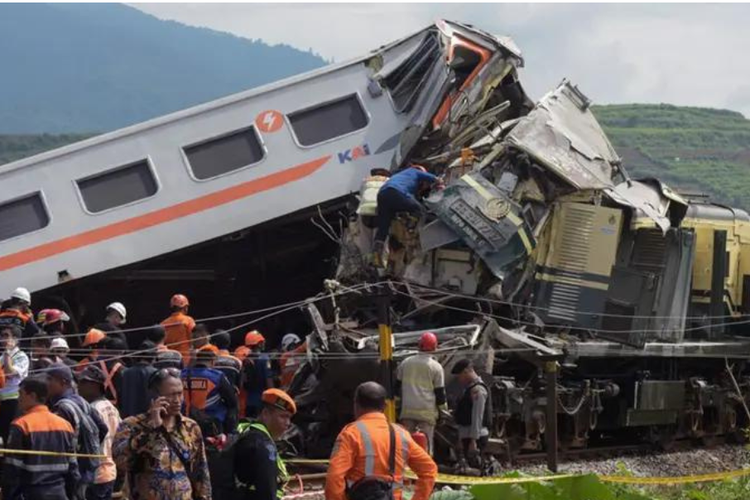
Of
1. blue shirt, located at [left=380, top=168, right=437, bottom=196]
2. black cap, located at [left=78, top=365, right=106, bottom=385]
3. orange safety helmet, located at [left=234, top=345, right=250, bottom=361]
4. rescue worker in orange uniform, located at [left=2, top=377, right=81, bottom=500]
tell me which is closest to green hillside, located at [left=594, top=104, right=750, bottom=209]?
blue shirt, located at [left=380, top=168, right=437, bottom=196]

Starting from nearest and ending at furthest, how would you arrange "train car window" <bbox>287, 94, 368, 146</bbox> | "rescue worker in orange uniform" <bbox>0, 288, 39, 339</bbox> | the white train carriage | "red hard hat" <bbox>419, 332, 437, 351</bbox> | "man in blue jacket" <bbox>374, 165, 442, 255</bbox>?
"rescue worker in orange uniform" <bbox>0, 288, 39, 339</bbox> < "red hard hat" <bbox>419, 332, 437, 351</bbox> < "man in blue jacket" <bbox>374, 165, 442, 255</bbox> < the white train carriage < "train car window" <bbox>287, 94, 368, 146</bbox>

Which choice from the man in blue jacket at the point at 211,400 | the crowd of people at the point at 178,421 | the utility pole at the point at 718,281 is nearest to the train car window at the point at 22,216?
Answer: the crowd of people at the point at 178,421

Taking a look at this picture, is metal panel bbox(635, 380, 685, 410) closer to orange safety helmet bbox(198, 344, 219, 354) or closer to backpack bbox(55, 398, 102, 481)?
orange safety helmet bbox(198, 344, 219, 354)

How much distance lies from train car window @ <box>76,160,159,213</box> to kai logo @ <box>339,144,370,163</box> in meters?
2.15

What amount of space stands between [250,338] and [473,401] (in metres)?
2.40

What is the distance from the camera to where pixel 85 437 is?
322 inches

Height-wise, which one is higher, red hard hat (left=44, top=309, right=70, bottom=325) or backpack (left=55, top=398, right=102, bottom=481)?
red hard hat (left=44, top=309, right=70, bottom=325)

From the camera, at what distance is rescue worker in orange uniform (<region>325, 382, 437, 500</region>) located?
21.3 feet

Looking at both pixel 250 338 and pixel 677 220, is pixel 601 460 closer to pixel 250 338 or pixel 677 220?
pixel 677 220

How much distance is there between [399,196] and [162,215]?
2.74 meters

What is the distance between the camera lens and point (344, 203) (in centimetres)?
1524

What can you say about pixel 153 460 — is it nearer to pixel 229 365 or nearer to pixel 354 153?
pixel 229 365

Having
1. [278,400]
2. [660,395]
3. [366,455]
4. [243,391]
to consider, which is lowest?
[660,395]

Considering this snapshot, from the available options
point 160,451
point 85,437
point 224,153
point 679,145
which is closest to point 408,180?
point 224,153
